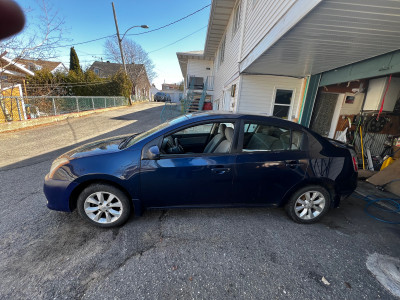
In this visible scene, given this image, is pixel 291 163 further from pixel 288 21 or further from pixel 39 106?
pixel 39 106

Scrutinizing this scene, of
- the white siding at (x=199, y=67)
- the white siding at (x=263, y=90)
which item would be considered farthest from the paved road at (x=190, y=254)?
the white siding at (x=199, y=67)

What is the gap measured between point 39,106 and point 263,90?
10.5 meters

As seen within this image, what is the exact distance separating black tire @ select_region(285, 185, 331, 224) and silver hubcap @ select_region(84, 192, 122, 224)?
232 cm

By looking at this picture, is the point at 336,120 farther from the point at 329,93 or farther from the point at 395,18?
the point at 395,18

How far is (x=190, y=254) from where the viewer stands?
2.02 meters

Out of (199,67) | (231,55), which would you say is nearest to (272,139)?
(231,55)

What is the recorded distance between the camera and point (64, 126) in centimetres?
886

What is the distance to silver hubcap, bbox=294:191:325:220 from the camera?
8.46 ft

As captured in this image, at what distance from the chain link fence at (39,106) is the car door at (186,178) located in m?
9.02

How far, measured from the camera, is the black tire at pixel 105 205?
2248 mm

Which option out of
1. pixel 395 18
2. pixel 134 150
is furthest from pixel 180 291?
pixel 395 18

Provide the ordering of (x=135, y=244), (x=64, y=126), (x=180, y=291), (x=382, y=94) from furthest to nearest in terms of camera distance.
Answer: (x=64, y=126) < (x=382, y=94) < (x=135, y=244) < (x=180, y=291)

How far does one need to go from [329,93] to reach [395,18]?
163 inches

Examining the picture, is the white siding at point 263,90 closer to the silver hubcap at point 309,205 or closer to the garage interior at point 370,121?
the garage interior at point 370,121
